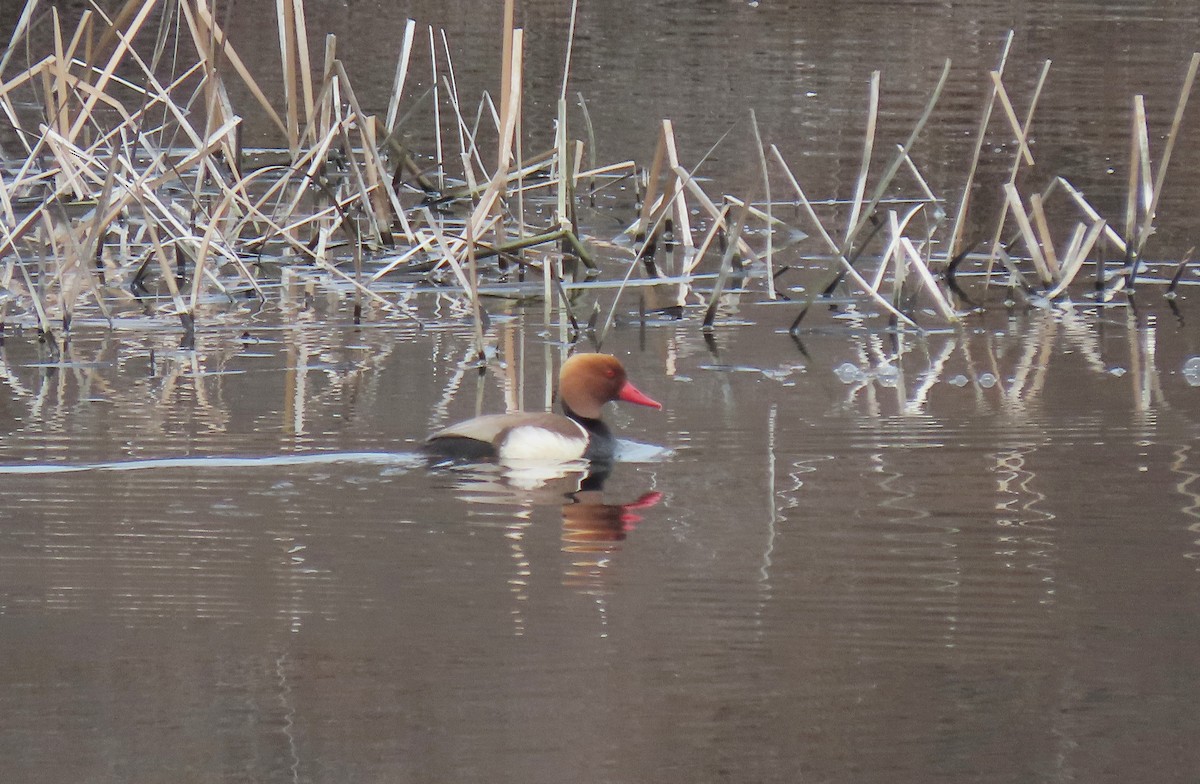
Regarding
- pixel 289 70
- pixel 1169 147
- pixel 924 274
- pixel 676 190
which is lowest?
pixel 924 274

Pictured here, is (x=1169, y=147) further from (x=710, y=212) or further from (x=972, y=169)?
(x=710, y=212)

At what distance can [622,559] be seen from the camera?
18.4 feet

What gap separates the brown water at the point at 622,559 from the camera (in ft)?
13.9

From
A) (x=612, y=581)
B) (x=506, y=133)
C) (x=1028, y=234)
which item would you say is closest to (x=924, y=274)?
(x=1028, y=234)

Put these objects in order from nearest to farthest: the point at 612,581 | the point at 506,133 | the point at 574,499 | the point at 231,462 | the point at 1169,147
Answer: the point at 612,581 < the point at 574,499 < the point at 231,462 < the point at 506,133 < the point at 1169,147

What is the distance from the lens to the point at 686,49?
23719mm

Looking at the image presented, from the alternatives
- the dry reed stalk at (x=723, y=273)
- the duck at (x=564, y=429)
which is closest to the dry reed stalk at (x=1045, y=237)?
the dry reed stalk at (x=723, y=273)

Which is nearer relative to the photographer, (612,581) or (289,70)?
(612,581)

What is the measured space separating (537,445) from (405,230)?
3500mm

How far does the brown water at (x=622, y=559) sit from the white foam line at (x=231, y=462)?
2cm

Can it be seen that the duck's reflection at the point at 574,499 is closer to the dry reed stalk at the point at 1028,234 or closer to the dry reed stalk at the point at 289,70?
the dry reed stalk at the point at 289,70

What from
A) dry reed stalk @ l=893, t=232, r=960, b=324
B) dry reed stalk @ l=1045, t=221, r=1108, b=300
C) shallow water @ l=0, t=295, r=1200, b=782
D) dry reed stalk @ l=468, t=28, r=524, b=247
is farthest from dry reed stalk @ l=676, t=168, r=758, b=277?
shallow water @ l=0, t=295, r=1200, b=782

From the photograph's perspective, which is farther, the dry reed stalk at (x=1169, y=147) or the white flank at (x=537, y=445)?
the dry reed stalk at (x=1169, y=147)

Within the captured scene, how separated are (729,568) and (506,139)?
149 inches
